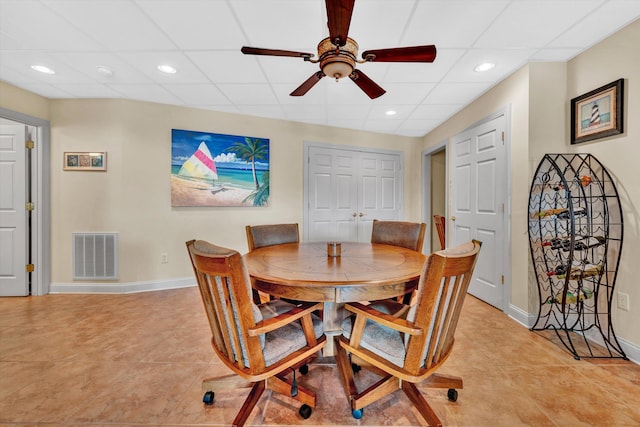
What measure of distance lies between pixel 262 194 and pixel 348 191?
1429 mm

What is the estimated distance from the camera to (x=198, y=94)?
3.06 m

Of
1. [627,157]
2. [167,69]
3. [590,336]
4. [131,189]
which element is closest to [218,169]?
[131,189]

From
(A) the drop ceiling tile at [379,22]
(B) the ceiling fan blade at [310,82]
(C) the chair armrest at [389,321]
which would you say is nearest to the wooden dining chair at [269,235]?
(B) the ceiling fan blade at [310,82]

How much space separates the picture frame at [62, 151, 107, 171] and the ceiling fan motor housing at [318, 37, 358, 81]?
3111 millimetres

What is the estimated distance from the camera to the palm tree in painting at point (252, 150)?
12.1 feet

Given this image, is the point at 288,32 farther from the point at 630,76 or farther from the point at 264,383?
the point at 630,76

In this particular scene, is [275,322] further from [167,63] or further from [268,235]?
[167,63]

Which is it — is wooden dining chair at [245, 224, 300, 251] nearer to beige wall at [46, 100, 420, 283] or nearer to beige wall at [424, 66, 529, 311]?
beige wall at [46, 100, 420, 283]

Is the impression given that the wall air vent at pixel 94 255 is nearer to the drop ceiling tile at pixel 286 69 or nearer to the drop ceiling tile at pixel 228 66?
the drop ceiling tile at pixel 228 66

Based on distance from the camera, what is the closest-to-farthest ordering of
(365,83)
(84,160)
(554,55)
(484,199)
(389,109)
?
(365,83), (554,55), (484,199), (84,160), (389,109)

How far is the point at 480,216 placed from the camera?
9.80 ft

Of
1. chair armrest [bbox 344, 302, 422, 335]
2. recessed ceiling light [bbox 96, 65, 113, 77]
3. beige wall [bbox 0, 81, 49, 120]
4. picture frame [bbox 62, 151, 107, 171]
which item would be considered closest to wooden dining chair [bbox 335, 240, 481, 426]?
chair armrest [bbox 344, 302, 422, 335]

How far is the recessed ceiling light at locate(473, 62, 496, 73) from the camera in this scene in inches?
92.9

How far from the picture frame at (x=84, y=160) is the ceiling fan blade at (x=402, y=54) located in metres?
3.34
